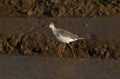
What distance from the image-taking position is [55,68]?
1315 centimetres

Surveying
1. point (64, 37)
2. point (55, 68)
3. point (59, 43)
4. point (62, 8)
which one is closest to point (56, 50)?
point (59, 43)

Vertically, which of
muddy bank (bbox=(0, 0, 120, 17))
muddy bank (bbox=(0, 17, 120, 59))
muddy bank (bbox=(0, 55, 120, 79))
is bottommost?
muddy bank (bbox=(0, 55, 120, 79))

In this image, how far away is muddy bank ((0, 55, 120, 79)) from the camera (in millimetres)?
12359

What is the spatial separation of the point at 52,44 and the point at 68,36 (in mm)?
738

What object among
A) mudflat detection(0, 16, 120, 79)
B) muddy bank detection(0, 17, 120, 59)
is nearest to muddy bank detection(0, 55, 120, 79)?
mudflat detection(0, 16, 120, 79)

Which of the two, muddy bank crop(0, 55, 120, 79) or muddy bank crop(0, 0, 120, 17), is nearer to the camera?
muddy bank crop(0, 55, 120, 79)

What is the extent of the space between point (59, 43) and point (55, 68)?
2015 millimetres

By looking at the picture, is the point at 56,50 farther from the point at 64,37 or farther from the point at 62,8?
the point at 62,8

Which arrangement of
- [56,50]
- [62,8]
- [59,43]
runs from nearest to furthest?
[56,50]
[59,43]
[62,8]

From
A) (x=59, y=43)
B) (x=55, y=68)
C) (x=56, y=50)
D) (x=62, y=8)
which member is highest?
(x=62, y=8)

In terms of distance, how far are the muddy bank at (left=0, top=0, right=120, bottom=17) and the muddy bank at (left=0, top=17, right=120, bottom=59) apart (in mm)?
795

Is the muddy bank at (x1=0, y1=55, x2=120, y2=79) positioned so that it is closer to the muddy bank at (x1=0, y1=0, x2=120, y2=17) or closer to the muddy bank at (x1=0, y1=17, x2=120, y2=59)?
the muddy bank at (x1=0, y1=17, x2=120, y2=59)

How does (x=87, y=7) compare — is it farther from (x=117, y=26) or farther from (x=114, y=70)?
(x=114, y=70)

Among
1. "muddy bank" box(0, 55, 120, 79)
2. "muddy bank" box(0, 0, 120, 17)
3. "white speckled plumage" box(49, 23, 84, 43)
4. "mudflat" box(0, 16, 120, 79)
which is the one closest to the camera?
"muddy bank" box(0, 55, 120, 79)
